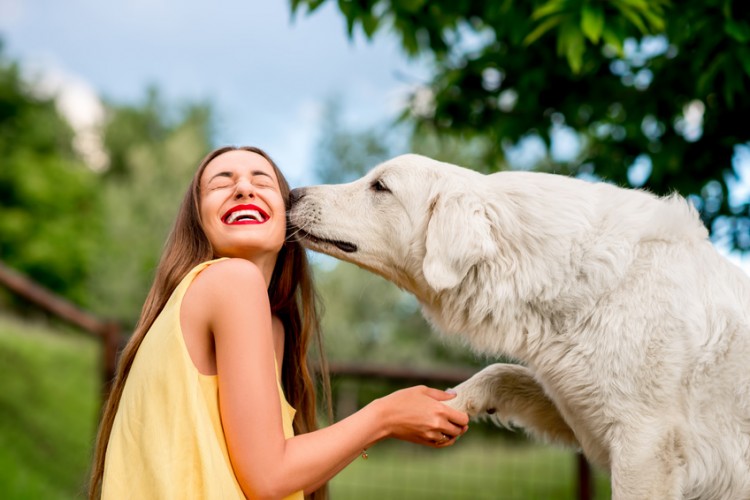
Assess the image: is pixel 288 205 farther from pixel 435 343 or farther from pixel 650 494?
pixel 435 343

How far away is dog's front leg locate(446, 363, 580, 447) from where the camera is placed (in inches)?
108

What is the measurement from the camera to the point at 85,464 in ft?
21.5

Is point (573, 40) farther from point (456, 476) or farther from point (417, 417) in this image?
point (456, 476)

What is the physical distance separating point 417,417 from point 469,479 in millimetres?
6030

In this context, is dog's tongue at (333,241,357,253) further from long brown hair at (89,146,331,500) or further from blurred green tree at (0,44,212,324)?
blurred green tree at (0,44,212,324)

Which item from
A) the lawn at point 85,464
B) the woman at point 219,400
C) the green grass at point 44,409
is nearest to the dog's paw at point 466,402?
the woman at point 219,400

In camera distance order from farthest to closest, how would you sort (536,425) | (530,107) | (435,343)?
(435,343)
(530,107)
(536,425)

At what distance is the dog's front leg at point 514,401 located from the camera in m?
2.74

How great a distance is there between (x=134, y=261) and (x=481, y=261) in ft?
90.1

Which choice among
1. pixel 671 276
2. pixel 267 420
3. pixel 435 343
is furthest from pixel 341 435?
pixel 435 343

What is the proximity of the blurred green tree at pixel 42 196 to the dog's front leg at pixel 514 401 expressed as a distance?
100 feet

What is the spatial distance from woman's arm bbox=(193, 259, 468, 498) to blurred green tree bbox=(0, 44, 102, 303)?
30.8m

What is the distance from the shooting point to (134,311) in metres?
28.0

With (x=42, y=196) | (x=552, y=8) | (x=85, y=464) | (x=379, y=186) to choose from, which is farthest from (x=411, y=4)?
(x=42, y=196)
